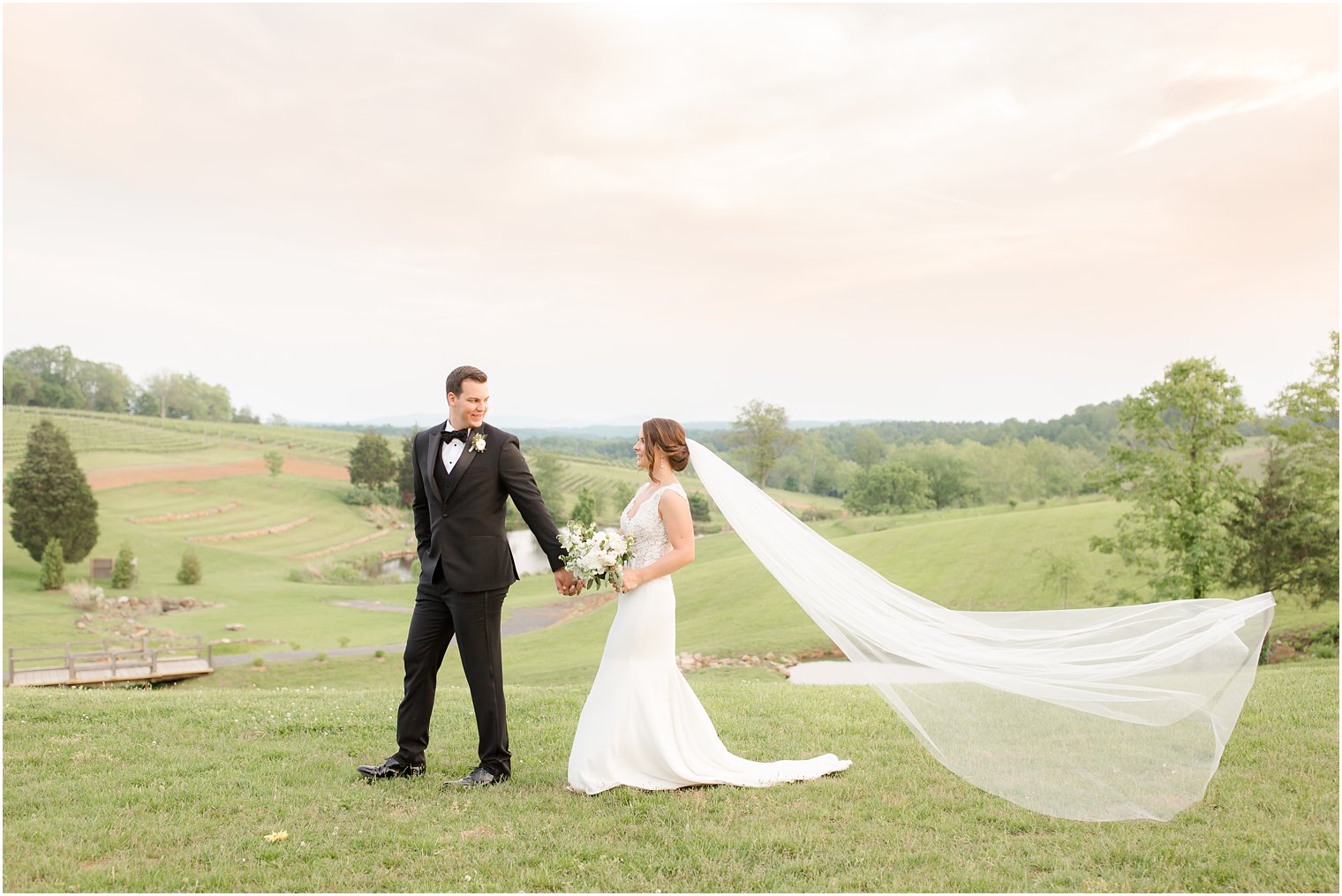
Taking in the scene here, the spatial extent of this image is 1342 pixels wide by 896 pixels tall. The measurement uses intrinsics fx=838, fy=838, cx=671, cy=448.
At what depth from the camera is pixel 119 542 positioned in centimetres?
6353

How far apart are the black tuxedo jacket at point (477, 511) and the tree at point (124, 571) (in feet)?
182

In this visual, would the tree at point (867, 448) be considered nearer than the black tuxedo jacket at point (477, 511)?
No

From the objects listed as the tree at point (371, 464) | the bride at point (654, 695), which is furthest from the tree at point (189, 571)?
the bride at point (654, 695)

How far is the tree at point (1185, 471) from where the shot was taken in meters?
26.7

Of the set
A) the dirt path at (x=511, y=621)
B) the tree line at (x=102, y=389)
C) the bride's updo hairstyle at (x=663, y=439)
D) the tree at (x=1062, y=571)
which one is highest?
the tree line at (x=102, y=389)

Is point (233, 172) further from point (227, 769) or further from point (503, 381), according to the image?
point (227, 769)

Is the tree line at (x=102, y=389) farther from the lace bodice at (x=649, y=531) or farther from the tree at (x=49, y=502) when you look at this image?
the lace bodice at (x=649, y=531)

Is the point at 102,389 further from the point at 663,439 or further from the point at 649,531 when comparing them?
the point at 663,439

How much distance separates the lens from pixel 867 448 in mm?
123000

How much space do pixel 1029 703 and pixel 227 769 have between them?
20.5 ft

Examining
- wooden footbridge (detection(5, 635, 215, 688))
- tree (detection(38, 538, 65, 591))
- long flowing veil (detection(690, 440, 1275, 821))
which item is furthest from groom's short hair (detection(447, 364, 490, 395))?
tree (detection(38, 538, 65, 591))

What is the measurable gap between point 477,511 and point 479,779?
2.06 metres

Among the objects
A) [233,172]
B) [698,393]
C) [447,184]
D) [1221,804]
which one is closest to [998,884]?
[1221,804]

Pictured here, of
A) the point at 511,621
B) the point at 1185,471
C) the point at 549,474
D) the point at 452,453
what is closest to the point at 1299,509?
the point at 1185,471
